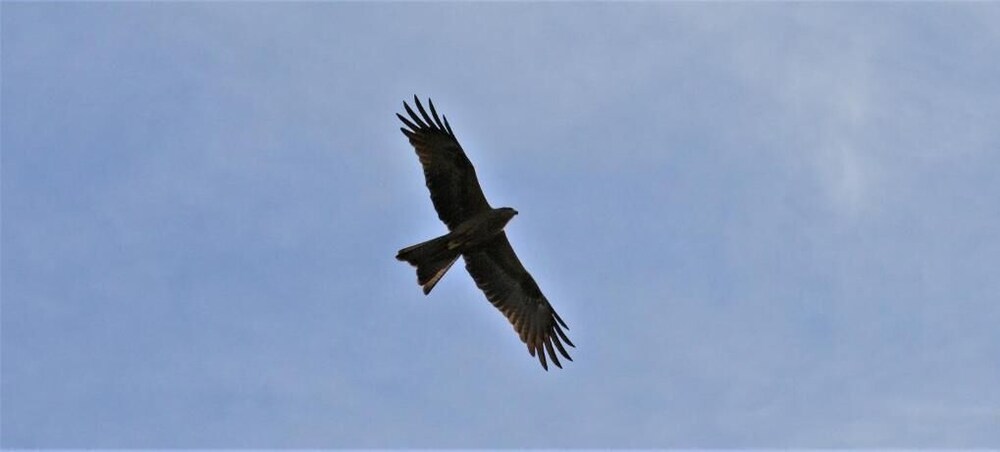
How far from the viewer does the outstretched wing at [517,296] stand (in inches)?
1034

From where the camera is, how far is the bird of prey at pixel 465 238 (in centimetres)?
2470

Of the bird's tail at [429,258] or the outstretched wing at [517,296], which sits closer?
the bird's tail at [429,258]

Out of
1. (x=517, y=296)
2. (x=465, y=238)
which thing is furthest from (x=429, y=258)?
(x=517, y=296)

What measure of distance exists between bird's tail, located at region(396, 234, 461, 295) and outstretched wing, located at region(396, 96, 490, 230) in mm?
583

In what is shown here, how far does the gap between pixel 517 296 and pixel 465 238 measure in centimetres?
214

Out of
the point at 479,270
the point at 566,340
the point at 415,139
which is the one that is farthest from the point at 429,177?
the point at 566,340

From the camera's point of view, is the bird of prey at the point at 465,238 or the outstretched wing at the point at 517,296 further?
the outstretched wing at the point at 517,296

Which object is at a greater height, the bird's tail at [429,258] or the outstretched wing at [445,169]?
the outstretched wing at [445,169]

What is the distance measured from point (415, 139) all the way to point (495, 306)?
3.61m

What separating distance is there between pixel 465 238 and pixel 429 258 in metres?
0.82

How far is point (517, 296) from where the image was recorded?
26.6 meters

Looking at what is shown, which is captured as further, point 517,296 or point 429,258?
point 517,296

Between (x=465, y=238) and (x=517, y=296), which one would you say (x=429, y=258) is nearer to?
(x=465, y=238)

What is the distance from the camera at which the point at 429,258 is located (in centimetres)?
2461
